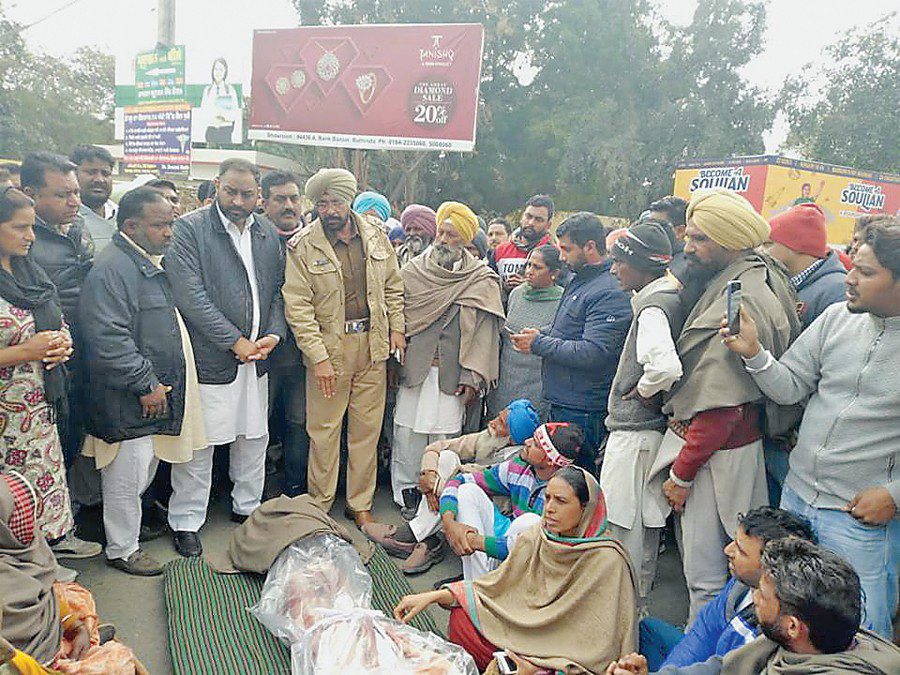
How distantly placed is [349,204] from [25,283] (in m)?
1.80

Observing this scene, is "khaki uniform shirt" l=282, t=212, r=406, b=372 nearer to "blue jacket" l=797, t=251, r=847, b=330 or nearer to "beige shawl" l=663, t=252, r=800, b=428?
"beige shawl" l=663, t=252, r=800, b=428

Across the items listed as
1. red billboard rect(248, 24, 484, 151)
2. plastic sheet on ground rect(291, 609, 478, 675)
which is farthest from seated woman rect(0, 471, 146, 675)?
red billboard rect(248, 24, 484, 151)

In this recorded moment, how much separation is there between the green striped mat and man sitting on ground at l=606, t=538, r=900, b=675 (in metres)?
1.71

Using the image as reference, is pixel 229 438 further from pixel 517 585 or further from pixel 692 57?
pixel 692 57

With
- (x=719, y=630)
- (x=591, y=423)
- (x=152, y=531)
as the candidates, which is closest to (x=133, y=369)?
(x=152, y=531)

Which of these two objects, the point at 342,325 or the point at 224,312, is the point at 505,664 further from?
the point at 224,312

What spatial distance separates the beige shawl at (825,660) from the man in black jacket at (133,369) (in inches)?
112

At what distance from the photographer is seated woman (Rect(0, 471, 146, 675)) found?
6.90ft

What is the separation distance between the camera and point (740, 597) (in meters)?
2.27

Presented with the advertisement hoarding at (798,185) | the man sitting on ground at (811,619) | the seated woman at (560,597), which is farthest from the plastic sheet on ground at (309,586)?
the advertisement hoarding at (798,185)

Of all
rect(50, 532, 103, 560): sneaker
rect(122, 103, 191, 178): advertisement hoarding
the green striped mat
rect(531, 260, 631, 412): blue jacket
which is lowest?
the green striped mat

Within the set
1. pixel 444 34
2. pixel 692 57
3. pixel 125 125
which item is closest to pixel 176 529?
pixel 125 125

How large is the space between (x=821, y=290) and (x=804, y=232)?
317mm

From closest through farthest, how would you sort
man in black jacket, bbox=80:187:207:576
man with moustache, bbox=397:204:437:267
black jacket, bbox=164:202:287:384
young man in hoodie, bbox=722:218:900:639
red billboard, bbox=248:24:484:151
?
young man in hoodie, bbox=722:218:900:639 < man in black jacket, bbox=80:187:207:576 < black jacket, bbox=164:202:287:384 < man with moustache, bbox=397:204:437:267 < red billboard, bbox=248:24:484:151
